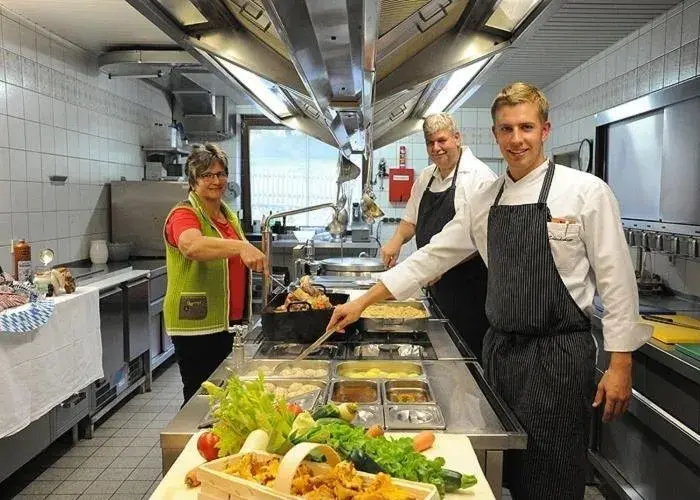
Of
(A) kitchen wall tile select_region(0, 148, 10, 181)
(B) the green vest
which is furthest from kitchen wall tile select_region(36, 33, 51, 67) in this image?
(B) the green vest

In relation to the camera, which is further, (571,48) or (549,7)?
(571,48)

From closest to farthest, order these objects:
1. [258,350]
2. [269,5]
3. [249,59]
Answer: [269,5] → [249,59] → [258,350]

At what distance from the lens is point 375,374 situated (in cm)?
203

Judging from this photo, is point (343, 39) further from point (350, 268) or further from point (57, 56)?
point (57, 56)

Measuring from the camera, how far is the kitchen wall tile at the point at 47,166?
4379 millimetres

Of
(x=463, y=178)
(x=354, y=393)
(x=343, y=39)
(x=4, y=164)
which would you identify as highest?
(x=343, y=39)

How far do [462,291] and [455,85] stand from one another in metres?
0.94

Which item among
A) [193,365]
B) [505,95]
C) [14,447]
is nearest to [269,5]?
[505,95]

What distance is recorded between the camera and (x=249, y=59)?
67.4 inches

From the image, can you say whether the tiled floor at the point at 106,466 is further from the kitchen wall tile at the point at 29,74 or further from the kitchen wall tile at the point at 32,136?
the kitchen wall tile at the point at 29,74

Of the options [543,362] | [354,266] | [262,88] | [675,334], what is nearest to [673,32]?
[675,334]

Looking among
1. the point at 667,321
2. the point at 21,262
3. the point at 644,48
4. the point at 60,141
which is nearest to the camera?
the point at 667,321

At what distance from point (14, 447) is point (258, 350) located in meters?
1.51

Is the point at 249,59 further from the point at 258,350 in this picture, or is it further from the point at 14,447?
the point at 14,447
